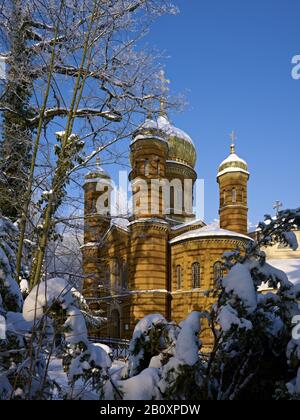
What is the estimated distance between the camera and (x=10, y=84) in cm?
777

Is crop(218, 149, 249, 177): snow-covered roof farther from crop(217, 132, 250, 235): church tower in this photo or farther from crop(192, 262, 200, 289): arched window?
crop(192, 262, 200, 289): arched window

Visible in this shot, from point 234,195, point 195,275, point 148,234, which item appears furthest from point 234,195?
point 148,234

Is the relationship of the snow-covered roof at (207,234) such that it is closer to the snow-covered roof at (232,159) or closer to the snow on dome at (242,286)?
the snow-covered roof at (232,159)

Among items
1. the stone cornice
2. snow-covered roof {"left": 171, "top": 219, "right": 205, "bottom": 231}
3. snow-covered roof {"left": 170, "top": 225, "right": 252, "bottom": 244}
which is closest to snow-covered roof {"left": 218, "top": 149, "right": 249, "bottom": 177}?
the stone cornice

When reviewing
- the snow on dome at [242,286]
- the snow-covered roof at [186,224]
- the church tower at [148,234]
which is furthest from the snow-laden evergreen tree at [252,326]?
the snow-covered roof at [186,224]

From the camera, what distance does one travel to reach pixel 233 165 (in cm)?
2842

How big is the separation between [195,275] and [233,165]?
9818 millimetres

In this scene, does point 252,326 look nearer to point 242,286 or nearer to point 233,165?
point 242,286

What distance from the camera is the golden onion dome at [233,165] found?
92.2ft

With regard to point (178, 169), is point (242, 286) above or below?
below

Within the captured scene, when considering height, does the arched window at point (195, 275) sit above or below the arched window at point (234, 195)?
below

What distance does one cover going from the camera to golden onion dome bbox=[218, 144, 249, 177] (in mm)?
28109

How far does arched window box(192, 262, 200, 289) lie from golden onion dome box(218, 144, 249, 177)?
28.6 ft

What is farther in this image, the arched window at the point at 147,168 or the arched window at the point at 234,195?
the arched window at the point at 234,195
